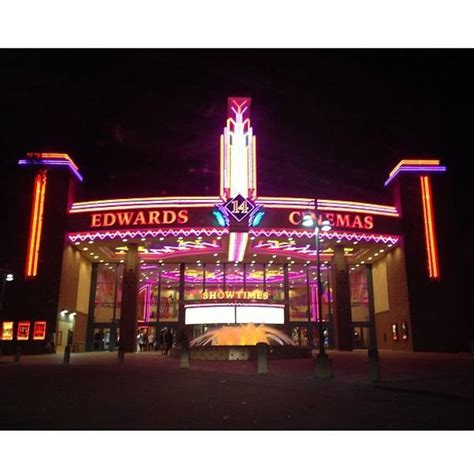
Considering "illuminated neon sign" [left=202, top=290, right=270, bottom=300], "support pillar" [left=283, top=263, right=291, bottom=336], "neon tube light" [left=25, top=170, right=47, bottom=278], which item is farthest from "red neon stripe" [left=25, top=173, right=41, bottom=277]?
"support pillar" [left=283, top=263, right=291, bottom=336]

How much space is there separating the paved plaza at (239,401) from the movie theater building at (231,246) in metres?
17.9

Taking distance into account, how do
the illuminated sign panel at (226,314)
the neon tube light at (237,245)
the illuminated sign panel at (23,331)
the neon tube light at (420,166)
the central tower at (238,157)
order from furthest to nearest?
the illuminated sign panel at (226,314) → the neon tube light at (420,166) → the neon tube light at (237,245) → the central tower at (238,157) → the illuminated sign panel at (23,331)

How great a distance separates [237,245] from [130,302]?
9.97 meters

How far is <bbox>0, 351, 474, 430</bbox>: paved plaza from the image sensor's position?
7723 millimetres

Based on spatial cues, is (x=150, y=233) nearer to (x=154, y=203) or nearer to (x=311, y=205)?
(x=154, y=203)

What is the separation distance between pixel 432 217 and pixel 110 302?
1234 inches

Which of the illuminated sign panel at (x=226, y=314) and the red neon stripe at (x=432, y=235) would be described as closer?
the red neon stripe at (x=432, y=235)

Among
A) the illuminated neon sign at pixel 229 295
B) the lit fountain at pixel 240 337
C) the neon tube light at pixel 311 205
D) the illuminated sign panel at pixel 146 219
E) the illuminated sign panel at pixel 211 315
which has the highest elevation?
the neon tube light at pixel 311 205

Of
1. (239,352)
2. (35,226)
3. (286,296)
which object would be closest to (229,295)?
(286,296)

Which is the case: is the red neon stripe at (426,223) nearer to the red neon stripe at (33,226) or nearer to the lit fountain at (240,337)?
the lit fountain at (240,337)

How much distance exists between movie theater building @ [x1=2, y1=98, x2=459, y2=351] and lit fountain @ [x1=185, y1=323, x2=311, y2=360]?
22.9 feet

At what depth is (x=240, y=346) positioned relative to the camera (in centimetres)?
2522

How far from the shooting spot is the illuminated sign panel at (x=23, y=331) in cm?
3153

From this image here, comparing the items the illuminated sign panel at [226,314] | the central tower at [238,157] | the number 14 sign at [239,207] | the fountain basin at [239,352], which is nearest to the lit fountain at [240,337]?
the fountain basin at [239,352]
